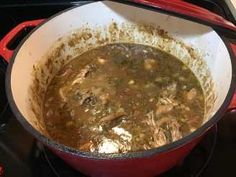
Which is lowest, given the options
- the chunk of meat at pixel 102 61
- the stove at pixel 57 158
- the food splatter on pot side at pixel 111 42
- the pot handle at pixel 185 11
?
the stove at pixel 57 158

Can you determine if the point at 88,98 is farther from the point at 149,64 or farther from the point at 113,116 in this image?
the point at 149,64

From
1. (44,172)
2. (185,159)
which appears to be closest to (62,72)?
(44,172)

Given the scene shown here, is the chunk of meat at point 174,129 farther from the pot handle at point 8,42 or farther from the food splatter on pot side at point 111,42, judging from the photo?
the pot handle at point 8,42

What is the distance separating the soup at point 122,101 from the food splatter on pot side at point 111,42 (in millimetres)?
17

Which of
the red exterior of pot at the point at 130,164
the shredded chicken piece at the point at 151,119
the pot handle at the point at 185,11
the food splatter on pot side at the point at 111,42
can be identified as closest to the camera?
the red exterior of pot at the point at 130,164

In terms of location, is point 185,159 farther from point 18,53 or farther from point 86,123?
point 18,53

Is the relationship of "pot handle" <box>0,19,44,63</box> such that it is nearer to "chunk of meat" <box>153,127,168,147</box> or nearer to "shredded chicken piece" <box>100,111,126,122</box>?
"shredded chicken piece" <box>100,111,126,122</box>

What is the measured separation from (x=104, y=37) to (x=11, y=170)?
0.50 metres

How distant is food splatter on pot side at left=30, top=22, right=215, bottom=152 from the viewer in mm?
1057

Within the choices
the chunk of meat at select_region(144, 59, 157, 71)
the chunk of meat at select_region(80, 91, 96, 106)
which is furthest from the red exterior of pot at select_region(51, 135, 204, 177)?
the chunk of meat at select_region(144, 59, 157, 71)

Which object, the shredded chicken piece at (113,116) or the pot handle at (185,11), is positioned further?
the shredded chicken piece at (113,116)

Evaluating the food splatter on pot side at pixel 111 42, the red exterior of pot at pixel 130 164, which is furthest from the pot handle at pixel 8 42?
the red exterior of pot at pixel 130 164

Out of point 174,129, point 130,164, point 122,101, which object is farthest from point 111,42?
point 130,164

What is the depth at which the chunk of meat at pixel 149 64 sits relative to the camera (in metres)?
1.12
